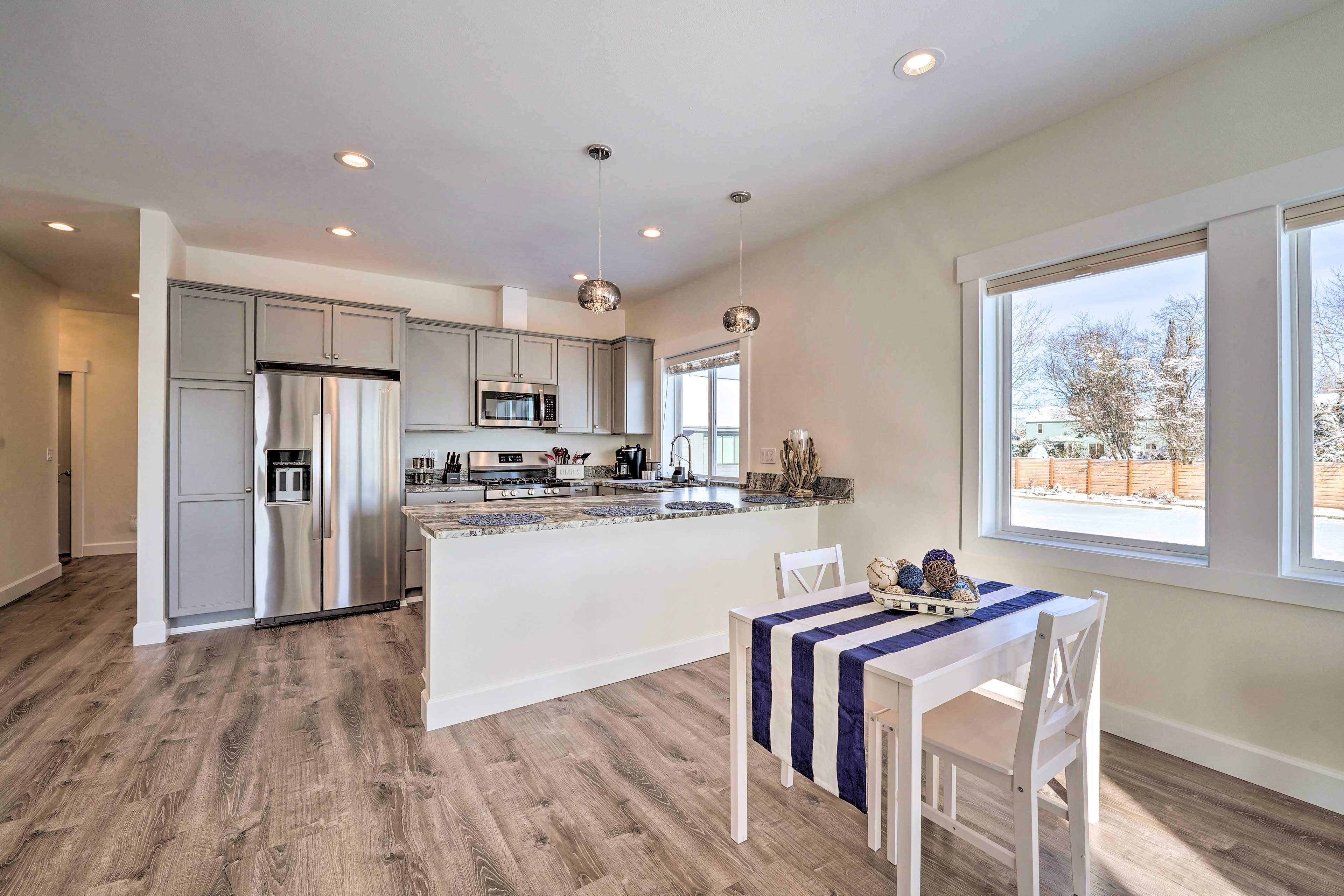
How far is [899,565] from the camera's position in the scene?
1869mm

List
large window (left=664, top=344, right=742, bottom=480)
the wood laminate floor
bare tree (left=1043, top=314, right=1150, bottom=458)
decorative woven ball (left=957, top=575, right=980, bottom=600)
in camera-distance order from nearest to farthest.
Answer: the wood laminate floor, decorative woven ball (left=957, top=575, right=980, bottom=600), bare tree (left=1043, top=314, right=1150, bottom=458), large window (left=664, top=344, right=742, bottom=480)

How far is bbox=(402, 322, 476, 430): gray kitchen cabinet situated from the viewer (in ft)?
15.5

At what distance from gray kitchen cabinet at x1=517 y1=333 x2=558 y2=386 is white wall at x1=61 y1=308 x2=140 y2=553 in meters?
4.38

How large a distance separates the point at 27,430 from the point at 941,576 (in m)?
6.75

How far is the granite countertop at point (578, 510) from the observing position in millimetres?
2377

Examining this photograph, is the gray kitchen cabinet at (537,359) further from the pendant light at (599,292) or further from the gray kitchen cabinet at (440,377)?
the pendant light at (599,292)

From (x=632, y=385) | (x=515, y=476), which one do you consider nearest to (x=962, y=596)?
(x=632, y=385)

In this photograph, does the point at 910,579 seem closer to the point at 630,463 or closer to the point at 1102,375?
the point at 1102,375

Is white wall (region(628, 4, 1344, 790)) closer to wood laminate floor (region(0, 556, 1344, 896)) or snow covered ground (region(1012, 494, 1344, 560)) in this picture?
snow covered ground (region(1012, 494, 1344, 560))

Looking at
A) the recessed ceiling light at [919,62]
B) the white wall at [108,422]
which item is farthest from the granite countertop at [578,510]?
the white wall at [108,422]

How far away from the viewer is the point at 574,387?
5.54m

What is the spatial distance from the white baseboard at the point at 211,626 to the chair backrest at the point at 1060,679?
4500mm

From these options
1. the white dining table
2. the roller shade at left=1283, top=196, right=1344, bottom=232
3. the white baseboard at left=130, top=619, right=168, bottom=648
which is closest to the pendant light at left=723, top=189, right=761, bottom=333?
the white dining table

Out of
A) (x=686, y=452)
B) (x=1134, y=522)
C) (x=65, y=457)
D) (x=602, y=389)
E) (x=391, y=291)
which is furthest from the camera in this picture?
(x=65, y=457)
